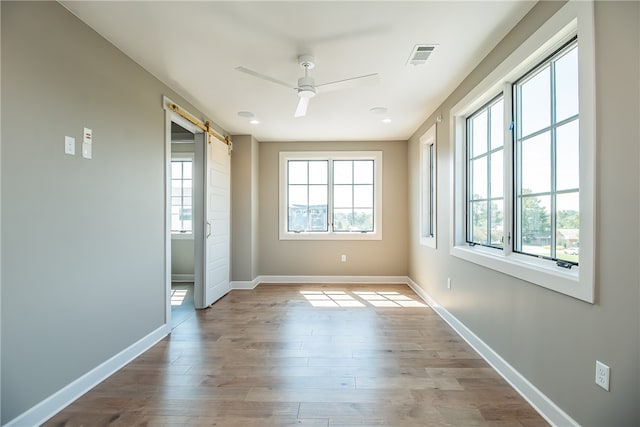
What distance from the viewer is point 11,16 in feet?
5.45

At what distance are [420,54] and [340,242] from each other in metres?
3.53

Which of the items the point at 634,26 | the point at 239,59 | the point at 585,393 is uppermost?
the point at 239,59

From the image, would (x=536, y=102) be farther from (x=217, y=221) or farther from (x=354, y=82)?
(x=217, y=221)

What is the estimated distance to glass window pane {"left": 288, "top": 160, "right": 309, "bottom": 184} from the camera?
221 inches

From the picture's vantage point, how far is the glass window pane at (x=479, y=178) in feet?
9.40

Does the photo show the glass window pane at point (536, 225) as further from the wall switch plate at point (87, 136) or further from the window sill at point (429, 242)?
the wall switch plate at point (87, 136)

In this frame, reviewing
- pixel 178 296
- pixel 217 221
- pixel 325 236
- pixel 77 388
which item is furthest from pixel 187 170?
pixel 77 388

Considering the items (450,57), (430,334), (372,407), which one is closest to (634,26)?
(450,57)

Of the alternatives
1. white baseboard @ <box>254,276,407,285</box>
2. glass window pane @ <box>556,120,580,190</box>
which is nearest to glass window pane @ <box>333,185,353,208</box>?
white baseboard @ <box>254,276,407,285</box>

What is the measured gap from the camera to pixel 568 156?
179 centimetres

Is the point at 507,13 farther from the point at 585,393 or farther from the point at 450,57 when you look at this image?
the point at 585,393

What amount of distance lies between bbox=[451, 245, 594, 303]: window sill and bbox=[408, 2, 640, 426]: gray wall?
5 cm

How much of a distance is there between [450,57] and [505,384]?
251 centimetres

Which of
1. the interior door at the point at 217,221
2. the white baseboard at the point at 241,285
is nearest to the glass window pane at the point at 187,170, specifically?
the interior door at the point at 217,221
